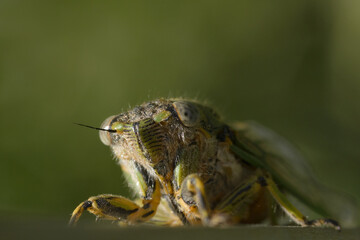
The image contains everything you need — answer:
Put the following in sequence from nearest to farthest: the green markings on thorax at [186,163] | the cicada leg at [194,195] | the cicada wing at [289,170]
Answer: the cicada leg at [194,195], the green markings on thorax at [186,163], the cicada wing at [289,170]

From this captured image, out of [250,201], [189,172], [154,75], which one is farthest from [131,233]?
[154,75]

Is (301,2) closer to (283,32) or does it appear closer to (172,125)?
(283,32)

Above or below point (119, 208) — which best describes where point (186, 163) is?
above

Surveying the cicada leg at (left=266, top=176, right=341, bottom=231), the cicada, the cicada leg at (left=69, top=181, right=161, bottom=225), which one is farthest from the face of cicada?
the cicada leg at (left=266, top=176, right=341, bottom=231)

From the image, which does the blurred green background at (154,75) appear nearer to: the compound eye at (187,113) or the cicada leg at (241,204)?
the cicada leg at (241,204)

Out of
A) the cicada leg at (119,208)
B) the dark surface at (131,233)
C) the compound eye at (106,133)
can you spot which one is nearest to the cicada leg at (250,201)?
the cicada leg at (119,208)

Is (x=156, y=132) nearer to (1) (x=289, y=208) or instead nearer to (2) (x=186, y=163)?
(2) (x=186, y=163)

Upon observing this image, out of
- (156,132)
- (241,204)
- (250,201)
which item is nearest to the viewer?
(156,132)

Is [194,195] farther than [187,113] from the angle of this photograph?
No
